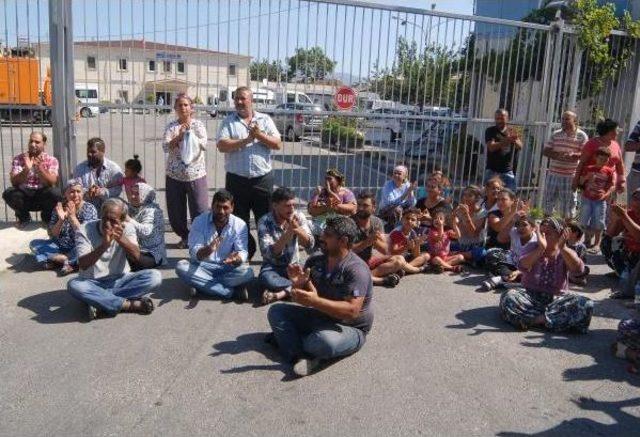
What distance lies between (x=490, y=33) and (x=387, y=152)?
7.66 ft

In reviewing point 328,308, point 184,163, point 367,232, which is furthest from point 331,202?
point 328,308

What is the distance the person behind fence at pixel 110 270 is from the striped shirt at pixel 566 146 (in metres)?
5.85

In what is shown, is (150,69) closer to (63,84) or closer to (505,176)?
(63,84)

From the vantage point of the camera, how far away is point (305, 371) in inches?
165

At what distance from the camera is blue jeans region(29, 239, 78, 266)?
629cm

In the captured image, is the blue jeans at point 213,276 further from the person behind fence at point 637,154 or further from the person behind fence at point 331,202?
the person behind fence at point 637,154

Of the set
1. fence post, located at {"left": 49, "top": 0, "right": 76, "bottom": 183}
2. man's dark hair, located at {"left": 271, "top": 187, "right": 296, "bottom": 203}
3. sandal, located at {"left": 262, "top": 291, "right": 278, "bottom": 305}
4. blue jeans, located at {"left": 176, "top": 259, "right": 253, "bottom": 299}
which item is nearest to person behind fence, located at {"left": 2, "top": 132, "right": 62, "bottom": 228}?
fence post, located at {"left": 49, "top": 0, "right": 76, "bottom": 183}

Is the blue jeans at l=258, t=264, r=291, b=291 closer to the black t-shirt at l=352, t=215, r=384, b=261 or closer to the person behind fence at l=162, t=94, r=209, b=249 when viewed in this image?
the black t-shirt at l=352, t=215, r=384, b=261

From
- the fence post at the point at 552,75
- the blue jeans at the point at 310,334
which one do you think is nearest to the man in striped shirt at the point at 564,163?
the fence post at the point at 552,75

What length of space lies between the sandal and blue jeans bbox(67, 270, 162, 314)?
38.1 inches

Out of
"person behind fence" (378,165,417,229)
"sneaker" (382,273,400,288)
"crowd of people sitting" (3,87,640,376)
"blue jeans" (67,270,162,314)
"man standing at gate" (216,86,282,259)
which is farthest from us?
"person behind fence" (378,165,417,229)

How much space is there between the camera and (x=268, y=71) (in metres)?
7.67

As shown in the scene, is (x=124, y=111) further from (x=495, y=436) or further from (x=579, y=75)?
(x=579, y=75)

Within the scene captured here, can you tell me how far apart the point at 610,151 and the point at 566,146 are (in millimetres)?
808
